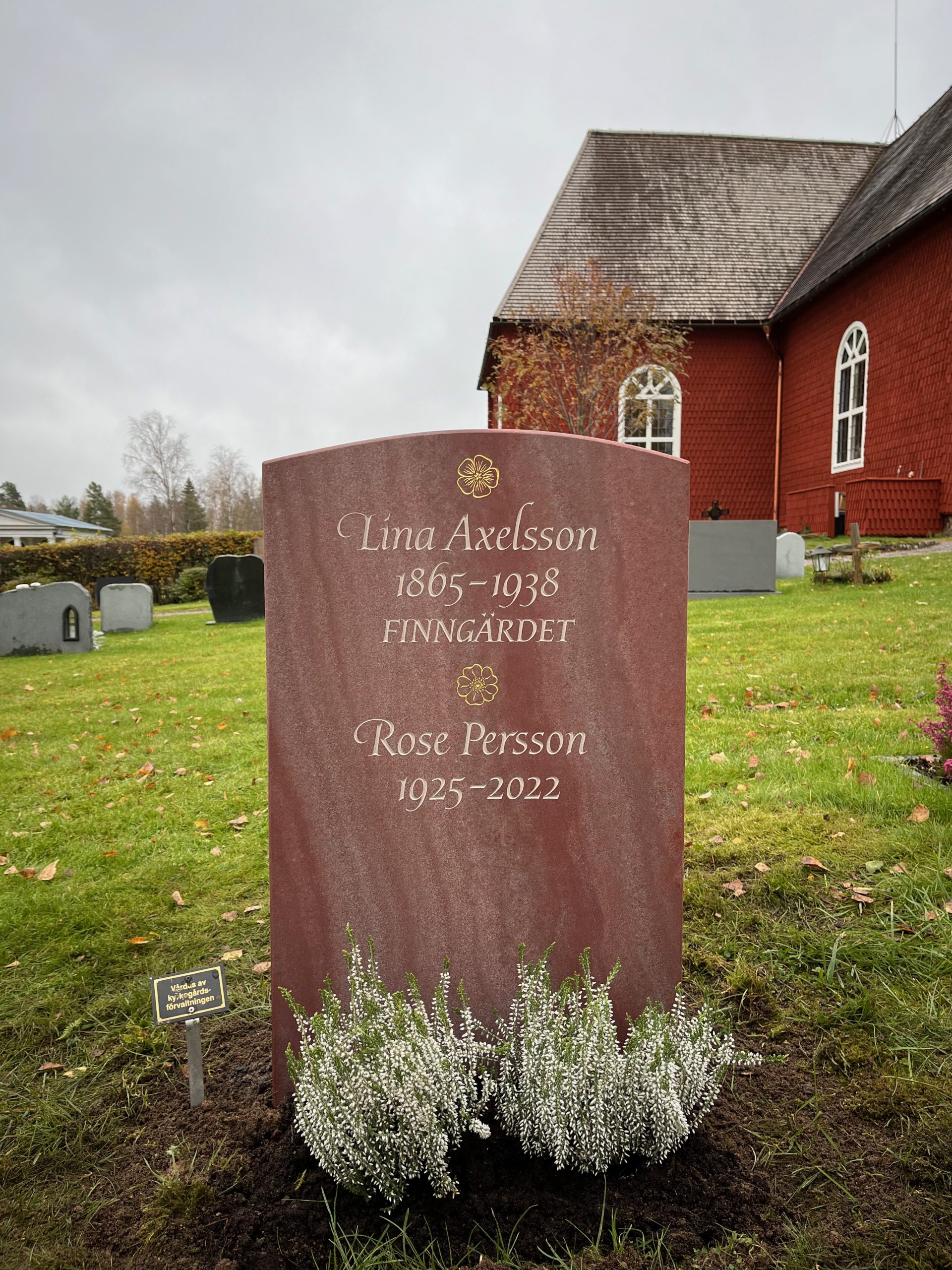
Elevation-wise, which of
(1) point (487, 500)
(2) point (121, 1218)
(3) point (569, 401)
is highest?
(3) point (569, 401)

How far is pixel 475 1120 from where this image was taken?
176cm

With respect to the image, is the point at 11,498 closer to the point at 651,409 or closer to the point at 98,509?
the point at 98,509

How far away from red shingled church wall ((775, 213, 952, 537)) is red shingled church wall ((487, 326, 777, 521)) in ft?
5.16

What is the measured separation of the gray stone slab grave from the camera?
11523 mm

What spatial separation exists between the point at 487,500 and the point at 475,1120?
1.48 metres

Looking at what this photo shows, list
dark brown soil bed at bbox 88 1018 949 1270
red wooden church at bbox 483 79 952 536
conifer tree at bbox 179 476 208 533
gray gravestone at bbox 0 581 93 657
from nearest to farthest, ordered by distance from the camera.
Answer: dark brown soil bed at bbox 88 1018 949 1270 → gray gravestone at bbox 0 581 93 657 → red wooden church at bbox 483 79 952 536 → conifer tree at bbox 179 476 208 533

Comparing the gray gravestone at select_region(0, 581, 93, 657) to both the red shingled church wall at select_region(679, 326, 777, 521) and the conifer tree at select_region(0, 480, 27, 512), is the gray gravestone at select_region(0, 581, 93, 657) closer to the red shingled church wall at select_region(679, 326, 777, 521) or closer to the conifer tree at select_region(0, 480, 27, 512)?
the red shingled church wall at select_region(679, 326, 777, 521)

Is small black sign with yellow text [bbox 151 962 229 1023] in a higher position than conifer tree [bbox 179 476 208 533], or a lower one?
lower

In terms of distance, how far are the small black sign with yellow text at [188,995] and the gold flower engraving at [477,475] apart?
1454 mm

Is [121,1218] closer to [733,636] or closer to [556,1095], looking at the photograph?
[556,1095]

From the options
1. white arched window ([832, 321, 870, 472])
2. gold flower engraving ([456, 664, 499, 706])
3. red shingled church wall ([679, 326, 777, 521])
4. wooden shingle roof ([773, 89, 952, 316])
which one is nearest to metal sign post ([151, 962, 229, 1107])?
gold flower engraving ([456, 664, 499, 706])

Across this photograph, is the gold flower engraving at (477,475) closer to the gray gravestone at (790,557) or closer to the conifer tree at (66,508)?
the gray gravestone at (790,557)

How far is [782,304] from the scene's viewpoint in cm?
1892

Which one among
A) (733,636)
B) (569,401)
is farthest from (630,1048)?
(569,401)
